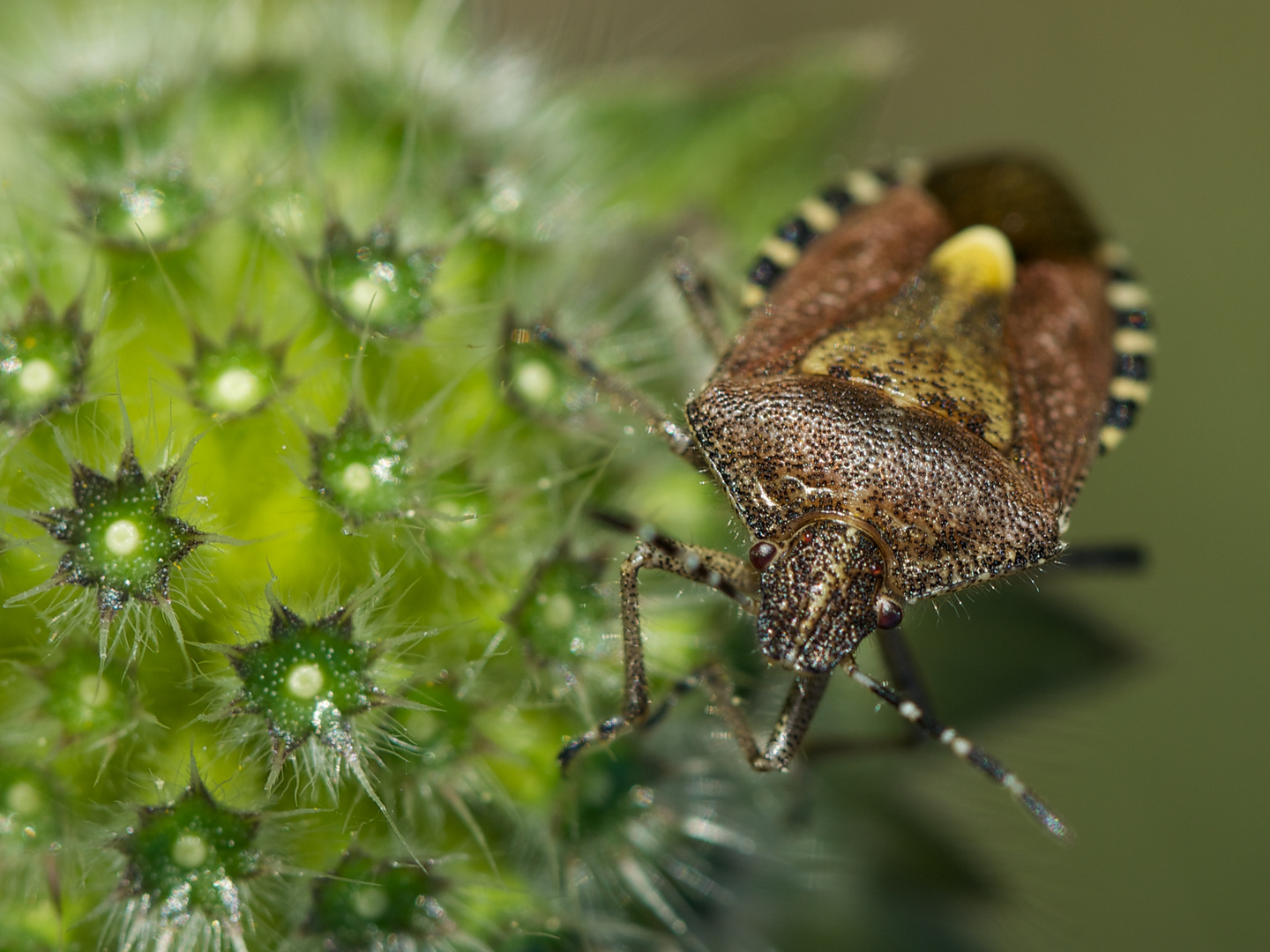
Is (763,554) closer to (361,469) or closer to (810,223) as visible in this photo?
(361,469)

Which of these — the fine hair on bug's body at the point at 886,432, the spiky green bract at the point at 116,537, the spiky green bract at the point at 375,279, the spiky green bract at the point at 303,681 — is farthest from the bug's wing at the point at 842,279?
the spiky green bract at the point at 116,537

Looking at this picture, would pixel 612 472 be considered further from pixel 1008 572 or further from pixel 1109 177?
pixel 1109 177

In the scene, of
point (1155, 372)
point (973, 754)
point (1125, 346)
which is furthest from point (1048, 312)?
point (1155, 372)

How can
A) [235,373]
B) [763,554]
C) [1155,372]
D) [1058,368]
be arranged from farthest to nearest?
[1155,372] → [1058,368] → [235,373] → [763,554]

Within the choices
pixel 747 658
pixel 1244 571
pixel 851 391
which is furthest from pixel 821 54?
pixel 1244 571

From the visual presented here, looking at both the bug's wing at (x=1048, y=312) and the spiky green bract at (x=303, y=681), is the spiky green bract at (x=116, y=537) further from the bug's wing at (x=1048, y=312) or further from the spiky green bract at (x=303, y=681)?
the bug's wing at (x=1048, y=312)
